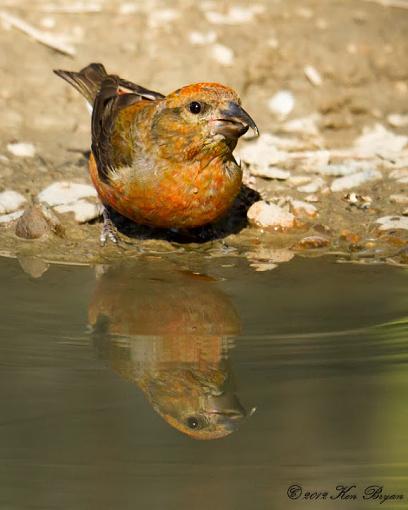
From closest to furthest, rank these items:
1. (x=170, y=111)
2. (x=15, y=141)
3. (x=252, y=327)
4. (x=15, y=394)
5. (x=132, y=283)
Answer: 1. (x=15, y=394)
2. (x=252, y=327)
3. (x=132, y=283)
4. (x=170, y=111)
5. (x=15, y=141)

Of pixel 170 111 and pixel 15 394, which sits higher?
pixel 170 111

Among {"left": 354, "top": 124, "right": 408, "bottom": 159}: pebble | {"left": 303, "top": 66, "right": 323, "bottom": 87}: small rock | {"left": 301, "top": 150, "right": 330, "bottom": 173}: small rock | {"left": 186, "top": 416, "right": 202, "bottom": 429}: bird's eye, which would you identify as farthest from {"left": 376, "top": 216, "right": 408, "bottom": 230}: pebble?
{"left": 186, "top": 416, "right": 202, "bottom": 429}: bird's eye

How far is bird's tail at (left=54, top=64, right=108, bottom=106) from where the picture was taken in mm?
6863

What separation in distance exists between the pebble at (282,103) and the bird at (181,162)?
5.85ft

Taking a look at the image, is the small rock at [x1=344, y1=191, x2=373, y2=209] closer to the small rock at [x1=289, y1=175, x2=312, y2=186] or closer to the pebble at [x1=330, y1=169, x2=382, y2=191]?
the pebble at [x1=330, y1=169, x2=382, y2=191]

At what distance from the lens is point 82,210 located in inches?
245

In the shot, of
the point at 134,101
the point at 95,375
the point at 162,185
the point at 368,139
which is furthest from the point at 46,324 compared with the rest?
the point at 368,139

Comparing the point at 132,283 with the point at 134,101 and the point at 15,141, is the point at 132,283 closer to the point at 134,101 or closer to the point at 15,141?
the point at 134,101

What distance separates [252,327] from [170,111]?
1.55 m

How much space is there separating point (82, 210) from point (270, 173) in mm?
1197

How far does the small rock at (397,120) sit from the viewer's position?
7440 millimetres

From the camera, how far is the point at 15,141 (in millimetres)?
7039

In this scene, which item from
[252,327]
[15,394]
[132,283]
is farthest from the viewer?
[132,283]

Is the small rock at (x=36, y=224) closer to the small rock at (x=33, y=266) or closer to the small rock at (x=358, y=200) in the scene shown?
the small rock at (x=33, y=266)
